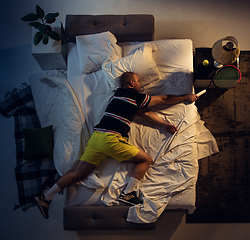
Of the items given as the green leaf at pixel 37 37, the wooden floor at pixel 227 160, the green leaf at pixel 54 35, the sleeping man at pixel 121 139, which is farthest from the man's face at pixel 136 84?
the green leaf at pixel 37 37

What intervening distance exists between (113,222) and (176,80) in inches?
59.0


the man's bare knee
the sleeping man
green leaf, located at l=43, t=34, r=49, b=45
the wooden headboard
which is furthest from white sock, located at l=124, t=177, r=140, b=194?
green leaf, located at l=43, t=34, r=49, b=45

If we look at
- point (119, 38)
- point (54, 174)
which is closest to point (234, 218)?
point (54, 174)

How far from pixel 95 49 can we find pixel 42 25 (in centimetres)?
58

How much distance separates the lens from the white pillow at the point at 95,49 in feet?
6.61

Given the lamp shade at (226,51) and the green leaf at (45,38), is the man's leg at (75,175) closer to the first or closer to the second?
the green leaf at (45,38)

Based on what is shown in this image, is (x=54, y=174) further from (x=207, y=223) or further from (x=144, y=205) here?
(x=207, y=223)

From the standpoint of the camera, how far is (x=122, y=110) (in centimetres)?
180

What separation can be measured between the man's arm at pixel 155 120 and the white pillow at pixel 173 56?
0.43 meters

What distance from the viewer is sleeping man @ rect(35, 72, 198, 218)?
1.73 m

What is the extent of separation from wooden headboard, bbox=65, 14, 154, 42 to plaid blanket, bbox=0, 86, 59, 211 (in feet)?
3.04

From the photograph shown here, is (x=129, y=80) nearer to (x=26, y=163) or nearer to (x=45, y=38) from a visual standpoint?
→ (x=45, y=38)

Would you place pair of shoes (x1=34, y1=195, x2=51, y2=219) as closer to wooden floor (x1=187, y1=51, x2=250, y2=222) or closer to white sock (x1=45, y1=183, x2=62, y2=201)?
white sock (x1=45, y1=183, x2=62, y2=201)

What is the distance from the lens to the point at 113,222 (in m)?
1.66
